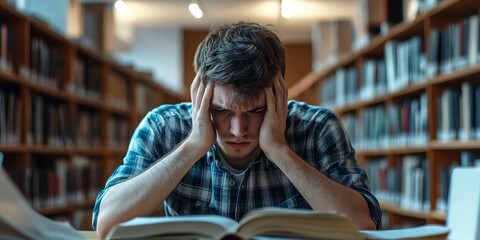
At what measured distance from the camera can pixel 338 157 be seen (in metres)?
1.69

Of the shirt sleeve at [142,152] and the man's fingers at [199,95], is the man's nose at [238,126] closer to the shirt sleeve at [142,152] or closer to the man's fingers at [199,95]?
the man's fingers at [199,95]

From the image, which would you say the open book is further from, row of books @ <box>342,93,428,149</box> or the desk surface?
row of books @ <box>342,93,428,149</box>

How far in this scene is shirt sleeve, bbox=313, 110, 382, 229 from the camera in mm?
1617

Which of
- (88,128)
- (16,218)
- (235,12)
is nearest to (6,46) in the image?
(88,128)

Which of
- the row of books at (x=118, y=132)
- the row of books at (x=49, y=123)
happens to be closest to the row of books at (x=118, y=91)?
the row of books at (x=118, y=132)

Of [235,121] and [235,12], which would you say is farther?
[235,12]

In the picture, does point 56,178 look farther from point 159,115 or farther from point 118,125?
point 159,115

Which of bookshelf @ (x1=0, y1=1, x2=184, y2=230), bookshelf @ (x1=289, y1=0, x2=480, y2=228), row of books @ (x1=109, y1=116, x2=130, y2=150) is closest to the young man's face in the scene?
bookshelf @ (x1=289, y1=0, x2=480, y2=228)

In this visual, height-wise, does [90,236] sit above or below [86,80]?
below

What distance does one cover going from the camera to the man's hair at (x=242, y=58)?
5.03ft

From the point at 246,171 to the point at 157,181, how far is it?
26 cm

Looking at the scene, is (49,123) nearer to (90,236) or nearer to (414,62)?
(414,62)

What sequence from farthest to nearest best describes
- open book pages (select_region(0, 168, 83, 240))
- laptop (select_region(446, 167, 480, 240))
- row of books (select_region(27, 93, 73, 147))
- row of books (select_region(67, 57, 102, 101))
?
row of books (select_region(67, 57, 102, 101))
row of books (select_region(27, 93, 73, 147))
laptop (select_region(446, 167, 480, 240))
open book pages (select_region(0, 168, 83, 240))

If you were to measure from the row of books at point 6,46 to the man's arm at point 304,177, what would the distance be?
6.69 ft
